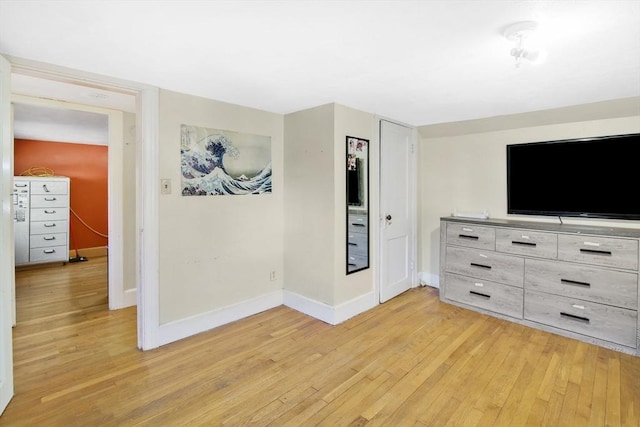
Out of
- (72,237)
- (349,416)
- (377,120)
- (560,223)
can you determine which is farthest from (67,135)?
(560,223)

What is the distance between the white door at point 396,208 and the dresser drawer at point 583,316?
1.34m

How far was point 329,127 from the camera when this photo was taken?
10.2 feet

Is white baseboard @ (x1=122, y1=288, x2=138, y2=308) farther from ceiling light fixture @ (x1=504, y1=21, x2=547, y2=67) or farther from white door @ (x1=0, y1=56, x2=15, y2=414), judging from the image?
ceiling light fixture @ (x1=504, y1=21, x2=547, y2=67)

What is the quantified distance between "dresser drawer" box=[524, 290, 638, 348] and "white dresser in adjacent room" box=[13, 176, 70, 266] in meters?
6.66

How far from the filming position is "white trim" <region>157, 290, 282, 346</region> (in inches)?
110

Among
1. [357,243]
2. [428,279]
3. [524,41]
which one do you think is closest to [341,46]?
[524,41]

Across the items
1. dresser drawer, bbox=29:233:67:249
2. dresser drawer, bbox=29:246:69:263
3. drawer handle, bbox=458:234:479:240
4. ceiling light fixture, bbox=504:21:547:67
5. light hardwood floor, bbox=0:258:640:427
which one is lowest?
light hardwood floor, bbox=0:258:640:427

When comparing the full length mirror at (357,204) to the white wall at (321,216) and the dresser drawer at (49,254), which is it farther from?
the dresser drawer at (49,254)

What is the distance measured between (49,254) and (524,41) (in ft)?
21.9

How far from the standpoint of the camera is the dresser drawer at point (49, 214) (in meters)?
5.28

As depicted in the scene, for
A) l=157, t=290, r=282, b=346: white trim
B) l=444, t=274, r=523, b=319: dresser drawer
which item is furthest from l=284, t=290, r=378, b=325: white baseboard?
l=444, t=274, r=523, b=319: dresser drawer

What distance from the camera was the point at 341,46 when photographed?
185 centimetres

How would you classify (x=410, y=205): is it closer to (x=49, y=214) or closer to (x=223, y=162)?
(x=223, y=162)

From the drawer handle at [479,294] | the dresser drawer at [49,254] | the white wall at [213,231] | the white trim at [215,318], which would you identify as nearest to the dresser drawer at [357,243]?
the white wall at [213,231]
